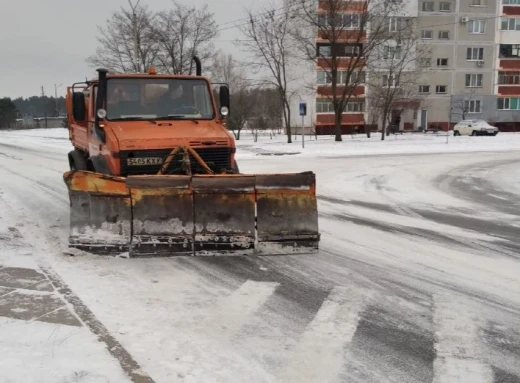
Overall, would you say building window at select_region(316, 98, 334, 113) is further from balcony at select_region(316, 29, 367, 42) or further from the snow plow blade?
the snow plow blade

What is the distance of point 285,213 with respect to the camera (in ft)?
20.5

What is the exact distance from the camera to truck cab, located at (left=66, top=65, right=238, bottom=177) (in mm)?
6664

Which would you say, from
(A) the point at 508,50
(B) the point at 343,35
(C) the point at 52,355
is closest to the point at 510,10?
(A) the point at 508,50

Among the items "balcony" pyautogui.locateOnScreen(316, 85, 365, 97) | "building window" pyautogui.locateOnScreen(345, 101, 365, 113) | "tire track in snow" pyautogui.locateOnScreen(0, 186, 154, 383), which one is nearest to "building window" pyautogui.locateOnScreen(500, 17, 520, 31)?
"balcony" pyautogui.locateOnScreen(316, 85, 365, 97)

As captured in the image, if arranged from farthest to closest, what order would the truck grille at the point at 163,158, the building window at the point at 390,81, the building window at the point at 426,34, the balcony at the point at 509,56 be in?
the balcony at the point at 509,56 < the building window at the point at 426,34 < the building window at the point at 390,81 < the truck grille at the point at 163,158

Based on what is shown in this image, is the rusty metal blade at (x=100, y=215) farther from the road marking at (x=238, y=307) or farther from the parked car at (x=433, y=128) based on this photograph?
the parked car at (x=433, y=128)

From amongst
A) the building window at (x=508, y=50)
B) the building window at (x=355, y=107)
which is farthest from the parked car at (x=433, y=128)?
the building window at (x=508, y=50)

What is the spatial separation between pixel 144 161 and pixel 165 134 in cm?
50

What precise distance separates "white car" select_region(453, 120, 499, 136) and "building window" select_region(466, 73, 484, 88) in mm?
15270

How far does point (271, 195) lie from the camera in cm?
628

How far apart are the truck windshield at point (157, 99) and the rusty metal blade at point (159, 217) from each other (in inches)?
68.4

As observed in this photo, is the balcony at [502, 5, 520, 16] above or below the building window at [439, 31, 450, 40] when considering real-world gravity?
above

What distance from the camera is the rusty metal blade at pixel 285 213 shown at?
6230 millimetres

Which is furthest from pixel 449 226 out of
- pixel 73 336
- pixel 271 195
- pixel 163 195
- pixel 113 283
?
pixel 73 336
